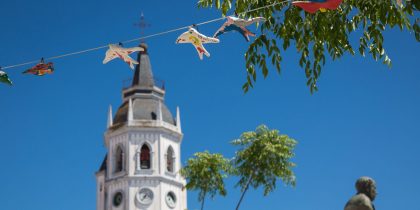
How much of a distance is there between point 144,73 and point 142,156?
24.6 ft

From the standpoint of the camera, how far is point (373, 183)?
13578 mm

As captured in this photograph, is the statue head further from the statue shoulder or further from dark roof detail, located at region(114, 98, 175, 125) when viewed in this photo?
dark roof detail, located at region(114, 98, 175, 125)

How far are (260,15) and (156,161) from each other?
46552 mm

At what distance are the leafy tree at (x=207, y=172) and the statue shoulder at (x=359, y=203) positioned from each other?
30.3m

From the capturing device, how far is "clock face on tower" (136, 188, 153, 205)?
2275 inches

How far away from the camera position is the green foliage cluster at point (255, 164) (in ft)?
136

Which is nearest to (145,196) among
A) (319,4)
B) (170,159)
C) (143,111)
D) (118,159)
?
(170,159)

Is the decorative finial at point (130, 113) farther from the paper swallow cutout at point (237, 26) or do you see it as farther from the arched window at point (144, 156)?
the paper swallow cutout at point (237, 26)

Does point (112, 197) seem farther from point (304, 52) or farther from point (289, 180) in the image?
point (304, 52)

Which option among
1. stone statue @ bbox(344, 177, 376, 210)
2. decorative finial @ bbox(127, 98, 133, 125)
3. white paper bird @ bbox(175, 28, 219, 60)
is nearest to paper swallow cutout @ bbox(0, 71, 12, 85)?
white paper bird @ bbox(175, 28, 219, 60)

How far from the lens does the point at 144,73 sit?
62688mm

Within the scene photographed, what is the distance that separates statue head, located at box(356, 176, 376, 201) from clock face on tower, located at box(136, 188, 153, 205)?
45190 millimetres

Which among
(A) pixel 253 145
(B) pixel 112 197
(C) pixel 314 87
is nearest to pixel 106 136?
(B) pixel 112 197

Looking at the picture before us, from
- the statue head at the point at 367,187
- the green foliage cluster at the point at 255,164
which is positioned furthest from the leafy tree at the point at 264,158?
the statue head at the point at 367,187
